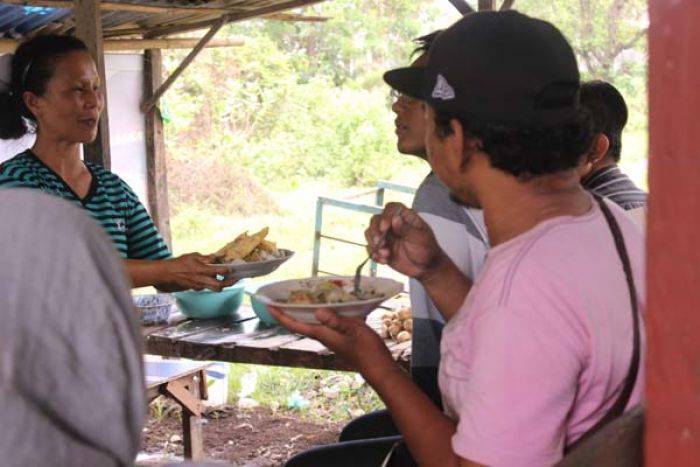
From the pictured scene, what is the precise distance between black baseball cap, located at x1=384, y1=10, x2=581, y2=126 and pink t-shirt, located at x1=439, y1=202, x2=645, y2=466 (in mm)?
220

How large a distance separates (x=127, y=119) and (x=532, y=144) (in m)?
6.65

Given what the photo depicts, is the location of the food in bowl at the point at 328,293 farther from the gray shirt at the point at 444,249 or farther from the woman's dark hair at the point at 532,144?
the woman's dark hair at the point at 532,144

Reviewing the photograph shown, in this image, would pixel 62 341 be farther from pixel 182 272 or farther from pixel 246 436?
pixel 246 436

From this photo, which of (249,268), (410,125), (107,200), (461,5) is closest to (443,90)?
(410,125)

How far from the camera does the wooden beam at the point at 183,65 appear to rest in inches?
260

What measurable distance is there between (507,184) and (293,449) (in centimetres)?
444

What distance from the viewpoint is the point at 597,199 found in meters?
1.75

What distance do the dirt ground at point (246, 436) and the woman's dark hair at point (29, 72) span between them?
9.26 ft

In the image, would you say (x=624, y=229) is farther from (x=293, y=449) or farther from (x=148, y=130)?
(x=148, y=130)

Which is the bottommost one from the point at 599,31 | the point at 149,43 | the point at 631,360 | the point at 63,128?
the point at 631,360

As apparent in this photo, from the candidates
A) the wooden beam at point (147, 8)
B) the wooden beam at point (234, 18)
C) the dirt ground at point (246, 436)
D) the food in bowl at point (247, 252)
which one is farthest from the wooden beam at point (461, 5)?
the dirt ground at point (246, 436)

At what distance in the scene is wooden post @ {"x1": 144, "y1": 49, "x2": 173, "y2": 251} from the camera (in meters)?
7.97

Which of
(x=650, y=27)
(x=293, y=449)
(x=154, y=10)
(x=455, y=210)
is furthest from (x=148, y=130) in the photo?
(x=650, y=27)

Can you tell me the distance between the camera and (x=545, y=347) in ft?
4.84
